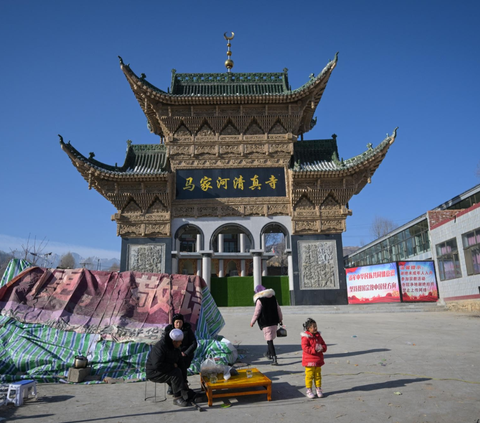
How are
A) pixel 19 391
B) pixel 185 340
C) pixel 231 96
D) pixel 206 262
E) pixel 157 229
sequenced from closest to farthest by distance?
A: pixel 19 391 → pixel 185 340 → pixel 157 229 → pixel 206 262 → pixel 231 96

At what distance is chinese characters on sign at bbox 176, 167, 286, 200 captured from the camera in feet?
68.1

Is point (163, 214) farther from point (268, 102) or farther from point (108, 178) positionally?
point (268, 102)

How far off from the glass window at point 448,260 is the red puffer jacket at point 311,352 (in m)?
16.6

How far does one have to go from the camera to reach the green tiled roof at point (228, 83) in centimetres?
2225

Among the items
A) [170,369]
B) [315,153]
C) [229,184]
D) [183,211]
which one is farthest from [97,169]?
[170,369]

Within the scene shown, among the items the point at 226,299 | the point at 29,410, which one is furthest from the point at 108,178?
the point at 29,410

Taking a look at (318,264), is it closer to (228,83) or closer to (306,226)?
(306,226)

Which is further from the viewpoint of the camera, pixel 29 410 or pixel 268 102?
pixel 268 102

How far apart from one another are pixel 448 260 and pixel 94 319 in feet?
61.2

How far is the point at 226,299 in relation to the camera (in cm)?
2092

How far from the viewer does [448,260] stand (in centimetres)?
1959

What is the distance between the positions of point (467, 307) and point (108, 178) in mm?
18814

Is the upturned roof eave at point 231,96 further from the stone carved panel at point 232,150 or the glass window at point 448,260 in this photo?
the glass window at point 448,260

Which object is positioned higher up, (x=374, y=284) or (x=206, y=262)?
(x=206, y=262)
